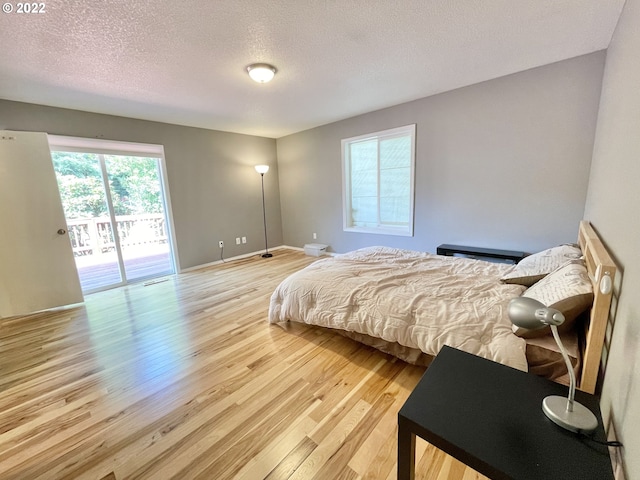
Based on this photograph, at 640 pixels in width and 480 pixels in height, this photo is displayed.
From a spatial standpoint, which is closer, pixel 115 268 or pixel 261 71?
pixel 261 71

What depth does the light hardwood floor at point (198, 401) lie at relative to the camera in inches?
50.1

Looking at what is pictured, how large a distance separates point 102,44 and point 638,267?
334 cm

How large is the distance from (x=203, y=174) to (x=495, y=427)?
4.97m

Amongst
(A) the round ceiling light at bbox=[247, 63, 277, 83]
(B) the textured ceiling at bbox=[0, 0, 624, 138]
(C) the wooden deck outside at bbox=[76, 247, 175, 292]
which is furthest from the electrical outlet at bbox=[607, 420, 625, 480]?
(C) the wooden deck outside at bbox=[76, 247, 175, 292]

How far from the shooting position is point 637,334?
73cm

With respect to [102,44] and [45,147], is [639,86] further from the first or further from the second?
[45,147]

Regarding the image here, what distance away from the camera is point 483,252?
3.18 m

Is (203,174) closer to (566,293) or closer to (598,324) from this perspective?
(566,293)

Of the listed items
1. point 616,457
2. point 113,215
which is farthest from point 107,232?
point 616,457

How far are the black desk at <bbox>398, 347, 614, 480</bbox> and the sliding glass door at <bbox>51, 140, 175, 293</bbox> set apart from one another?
4.35 meters

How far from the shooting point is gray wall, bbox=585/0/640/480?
2.35 ft

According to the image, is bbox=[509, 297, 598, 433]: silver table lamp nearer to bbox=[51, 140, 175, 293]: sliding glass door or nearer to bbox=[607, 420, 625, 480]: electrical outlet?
bbox=[607, 420, 625, 480]: electrical outlet

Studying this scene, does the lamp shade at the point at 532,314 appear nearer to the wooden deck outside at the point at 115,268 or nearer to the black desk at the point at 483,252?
the black desk at the point at 483,252

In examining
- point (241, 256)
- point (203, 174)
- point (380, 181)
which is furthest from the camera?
point (241, 256)
